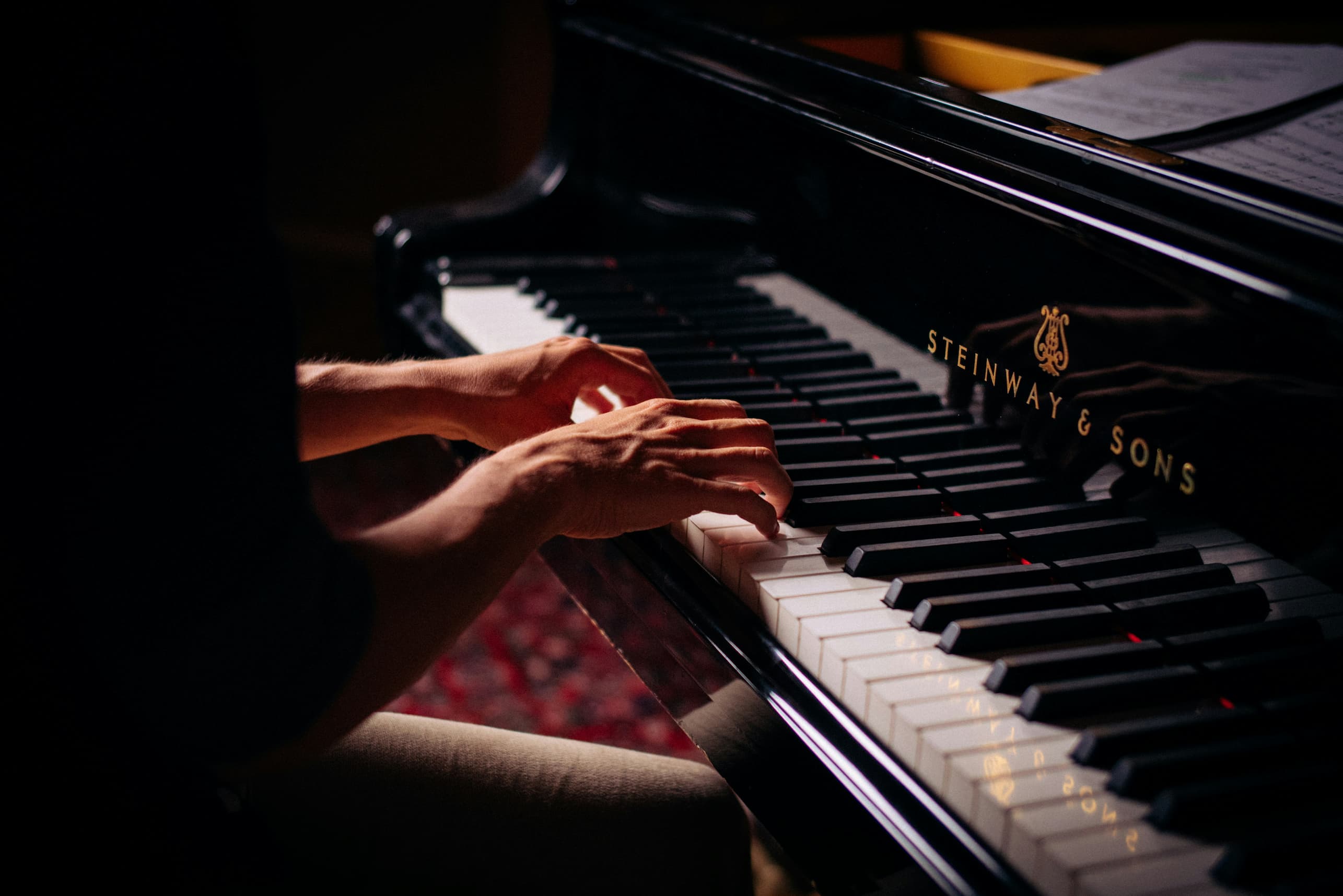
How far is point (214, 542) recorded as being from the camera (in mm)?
688

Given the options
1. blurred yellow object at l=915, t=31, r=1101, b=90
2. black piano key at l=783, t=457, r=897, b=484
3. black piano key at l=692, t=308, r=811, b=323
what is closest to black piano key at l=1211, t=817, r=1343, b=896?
black piano key at l=783, t=457, r=897, b=484

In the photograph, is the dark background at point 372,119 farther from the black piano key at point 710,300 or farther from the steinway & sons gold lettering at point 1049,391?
the steinway & sons gold lettering at point 1049,391

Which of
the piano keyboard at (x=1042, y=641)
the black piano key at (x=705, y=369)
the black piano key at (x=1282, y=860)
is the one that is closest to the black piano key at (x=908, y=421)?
the piano keyboard at (x=1042, y=641)

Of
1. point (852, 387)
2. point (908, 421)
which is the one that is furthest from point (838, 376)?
point (908, 421)

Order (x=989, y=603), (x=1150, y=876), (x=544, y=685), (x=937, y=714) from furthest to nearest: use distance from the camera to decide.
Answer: (x=544, y=685)
(x=989, y=603)
(x=937, y=714)
(x=1150, y=876)

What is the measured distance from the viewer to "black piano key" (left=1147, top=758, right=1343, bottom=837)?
2.23 feet

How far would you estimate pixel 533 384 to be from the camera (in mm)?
1243

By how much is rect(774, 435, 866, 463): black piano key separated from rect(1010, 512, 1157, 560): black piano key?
242 mm

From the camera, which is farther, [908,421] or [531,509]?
[908,421]

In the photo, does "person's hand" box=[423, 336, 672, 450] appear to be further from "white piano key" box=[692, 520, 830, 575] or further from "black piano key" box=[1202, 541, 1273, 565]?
"black piano key" box=[1202, 541, 1273, 565]

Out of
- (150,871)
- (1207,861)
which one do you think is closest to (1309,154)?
(1207,861)

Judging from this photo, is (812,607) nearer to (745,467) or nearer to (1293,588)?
(745,467)

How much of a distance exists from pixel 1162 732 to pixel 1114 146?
509 millimetres

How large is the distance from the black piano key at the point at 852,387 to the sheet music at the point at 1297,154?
0.37 m
